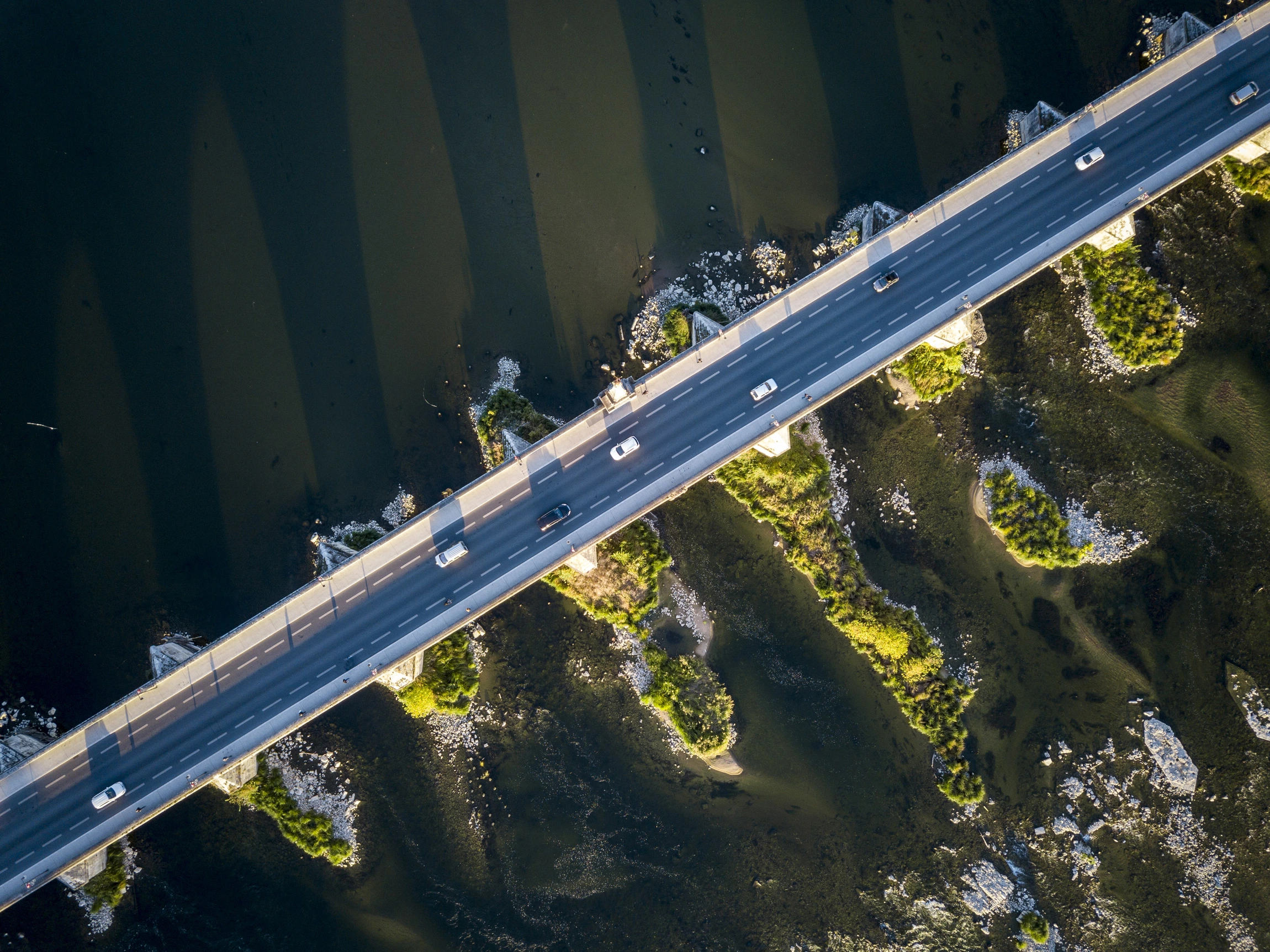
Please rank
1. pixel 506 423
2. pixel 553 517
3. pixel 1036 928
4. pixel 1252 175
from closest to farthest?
pixel 553 517 → pixel 1252 175 → pixel 506 423 → pixel 1036 928

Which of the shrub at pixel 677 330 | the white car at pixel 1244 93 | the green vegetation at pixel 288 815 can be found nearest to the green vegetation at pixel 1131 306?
the white car at pixel 1244 93

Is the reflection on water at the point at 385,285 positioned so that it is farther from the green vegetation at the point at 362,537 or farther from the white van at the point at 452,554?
the white van at the point at 452,554

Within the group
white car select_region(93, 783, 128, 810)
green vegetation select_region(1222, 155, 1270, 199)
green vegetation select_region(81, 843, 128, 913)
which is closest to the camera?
white car select_region(93, 783, 128, 810)

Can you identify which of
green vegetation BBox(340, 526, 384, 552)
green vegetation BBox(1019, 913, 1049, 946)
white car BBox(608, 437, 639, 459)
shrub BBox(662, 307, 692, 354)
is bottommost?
green vegetation BBox(1019, 913, 1049, 946)

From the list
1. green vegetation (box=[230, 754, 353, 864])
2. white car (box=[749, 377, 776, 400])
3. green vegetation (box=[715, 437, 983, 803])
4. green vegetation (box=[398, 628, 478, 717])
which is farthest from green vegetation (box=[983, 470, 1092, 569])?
green vegetation (box=[230, 754, 353, 864])

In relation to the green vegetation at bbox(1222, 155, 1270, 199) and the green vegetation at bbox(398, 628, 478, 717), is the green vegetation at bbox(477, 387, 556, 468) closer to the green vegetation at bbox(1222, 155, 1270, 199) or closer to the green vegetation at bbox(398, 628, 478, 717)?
the green vegetation at bbox(398, 628, 478, 717)

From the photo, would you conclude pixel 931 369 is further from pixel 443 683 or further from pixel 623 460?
pixel 443 683

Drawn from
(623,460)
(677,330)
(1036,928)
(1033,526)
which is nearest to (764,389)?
(677,330)
